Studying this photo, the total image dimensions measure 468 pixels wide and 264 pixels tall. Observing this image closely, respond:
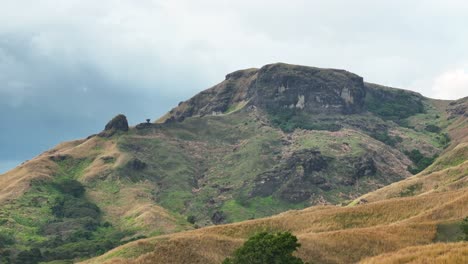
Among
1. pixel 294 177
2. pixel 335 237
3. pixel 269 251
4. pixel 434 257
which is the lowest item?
pixel 335 237

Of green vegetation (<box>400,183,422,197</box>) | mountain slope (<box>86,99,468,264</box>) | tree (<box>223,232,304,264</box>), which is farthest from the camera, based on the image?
green vegetation (<box>400,183,422,197</box>)

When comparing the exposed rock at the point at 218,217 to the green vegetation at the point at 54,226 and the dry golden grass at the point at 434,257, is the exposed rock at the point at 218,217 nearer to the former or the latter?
the green vegetation at the point at 54,226

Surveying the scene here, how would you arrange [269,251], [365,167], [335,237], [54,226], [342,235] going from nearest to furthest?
[269,251] < [335,237] < [342,235] < [54,226] < [365,167]

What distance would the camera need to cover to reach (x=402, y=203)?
83.9 metres

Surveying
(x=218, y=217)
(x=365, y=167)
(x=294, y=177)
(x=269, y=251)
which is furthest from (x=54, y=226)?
(x=269, y=251)

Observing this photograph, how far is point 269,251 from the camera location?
44750mm

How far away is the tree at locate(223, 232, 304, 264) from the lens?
44750mm

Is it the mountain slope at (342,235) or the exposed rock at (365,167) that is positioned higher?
the exposed rock at (365,167)

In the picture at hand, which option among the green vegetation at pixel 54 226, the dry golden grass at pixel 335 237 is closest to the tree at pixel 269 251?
the dry golden grass at pixel 335 237

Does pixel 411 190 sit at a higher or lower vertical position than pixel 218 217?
higher

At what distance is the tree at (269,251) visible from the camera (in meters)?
44.8

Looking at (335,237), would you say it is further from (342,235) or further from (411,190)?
(411,190)

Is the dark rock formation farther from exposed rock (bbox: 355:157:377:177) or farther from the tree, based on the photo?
the tree

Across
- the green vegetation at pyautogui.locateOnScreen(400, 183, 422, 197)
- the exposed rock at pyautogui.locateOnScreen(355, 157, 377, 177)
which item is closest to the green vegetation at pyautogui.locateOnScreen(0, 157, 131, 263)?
the green vegetation at pyautogui.locateOnScreen(400, 183, 422, 197)
